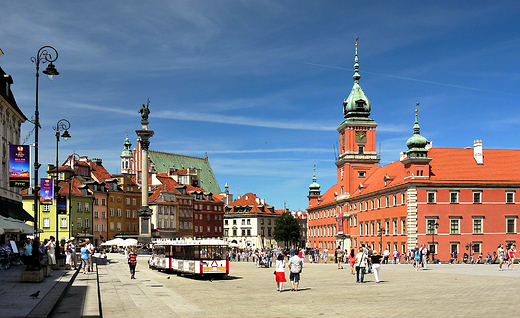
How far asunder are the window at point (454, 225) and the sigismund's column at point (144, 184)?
35.0 metres

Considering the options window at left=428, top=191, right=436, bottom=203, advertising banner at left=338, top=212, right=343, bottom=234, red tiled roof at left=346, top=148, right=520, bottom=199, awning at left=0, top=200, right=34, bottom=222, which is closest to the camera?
awning at left=0, top=200, right=34, bottom=222

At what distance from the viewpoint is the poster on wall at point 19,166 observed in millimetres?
34125

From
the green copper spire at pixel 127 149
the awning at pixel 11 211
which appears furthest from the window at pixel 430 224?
the green copper spire at pixel 127 149

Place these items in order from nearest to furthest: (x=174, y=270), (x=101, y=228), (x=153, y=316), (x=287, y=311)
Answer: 1. (x=153, y=316)
2. (x=287, y=311)
3. (x=174, y=270)
4. (x=101, y=228)

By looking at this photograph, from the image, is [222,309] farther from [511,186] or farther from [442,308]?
[511,186]

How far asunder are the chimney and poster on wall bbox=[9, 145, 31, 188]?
5370cm

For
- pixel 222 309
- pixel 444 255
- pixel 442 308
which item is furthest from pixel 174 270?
pixel 444 255

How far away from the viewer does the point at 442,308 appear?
17.1 meters

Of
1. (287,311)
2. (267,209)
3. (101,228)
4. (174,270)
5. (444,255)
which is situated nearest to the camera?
(287,311)

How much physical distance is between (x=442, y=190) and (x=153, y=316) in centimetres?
5545

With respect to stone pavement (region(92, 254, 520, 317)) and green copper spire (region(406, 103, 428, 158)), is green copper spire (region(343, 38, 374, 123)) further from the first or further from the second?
stone pavement (region(92, 254, 520, 317))

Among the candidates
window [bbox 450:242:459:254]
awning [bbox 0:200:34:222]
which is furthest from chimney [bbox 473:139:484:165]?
awning [bbox 0:200:34:222]

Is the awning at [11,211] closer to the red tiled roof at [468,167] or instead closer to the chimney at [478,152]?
the red tiled roof at [468,167]

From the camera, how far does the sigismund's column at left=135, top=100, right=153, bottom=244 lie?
66.8 m
